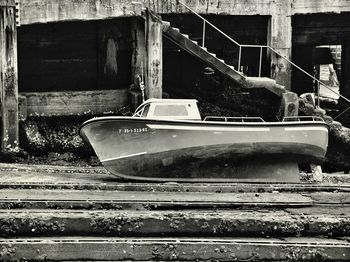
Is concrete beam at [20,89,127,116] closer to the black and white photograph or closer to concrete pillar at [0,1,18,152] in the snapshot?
the black and white photograph

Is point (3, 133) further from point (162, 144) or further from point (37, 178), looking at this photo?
point (162, 144)

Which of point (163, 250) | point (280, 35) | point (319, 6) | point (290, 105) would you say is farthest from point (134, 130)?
point (319, 6)

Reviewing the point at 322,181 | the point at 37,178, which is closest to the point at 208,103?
the point at 322,181

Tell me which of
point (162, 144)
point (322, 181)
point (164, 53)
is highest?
point (164, 53)

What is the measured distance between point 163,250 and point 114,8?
404 inches

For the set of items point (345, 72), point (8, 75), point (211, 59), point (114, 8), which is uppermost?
point (114, 8)

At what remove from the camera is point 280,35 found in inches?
728

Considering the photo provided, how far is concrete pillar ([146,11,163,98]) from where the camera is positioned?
16234mm

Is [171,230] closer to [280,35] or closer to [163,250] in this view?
[163,250]

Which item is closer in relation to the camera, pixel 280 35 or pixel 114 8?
pixel 114 8

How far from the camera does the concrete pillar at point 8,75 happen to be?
15516 millimetres

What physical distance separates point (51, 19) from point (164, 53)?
2848 millimetres

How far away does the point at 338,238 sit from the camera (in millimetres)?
7883

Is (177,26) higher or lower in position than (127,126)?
higher
